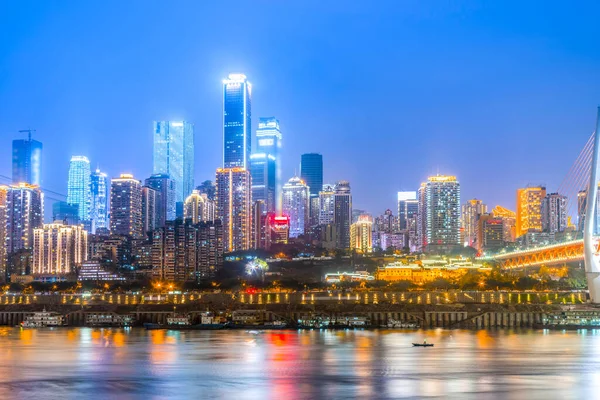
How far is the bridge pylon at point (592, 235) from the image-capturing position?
7531 centimetres

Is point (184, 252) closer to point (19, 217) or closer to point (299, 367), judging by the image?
point (19, 217)

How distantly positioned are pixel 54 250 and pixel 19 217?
1284 cm

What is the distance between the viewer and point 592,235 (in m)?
77.9

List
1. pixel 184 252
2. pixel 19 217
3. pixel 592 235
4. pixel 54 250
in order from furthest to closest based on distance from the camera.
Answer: pixel 19 217, pixel 54 250, pixel 184 252, pixel 592 235

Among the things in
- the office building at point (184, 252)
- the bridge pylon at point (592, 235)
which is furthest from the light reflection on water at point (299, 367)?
the office building at point (184, 252)

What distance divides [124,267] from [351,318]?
327ft

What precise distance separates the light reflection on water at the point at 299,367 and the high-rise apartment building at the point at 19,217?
124282mm

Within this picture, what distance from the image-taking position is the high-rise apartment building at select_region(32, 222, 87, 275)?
18250cm

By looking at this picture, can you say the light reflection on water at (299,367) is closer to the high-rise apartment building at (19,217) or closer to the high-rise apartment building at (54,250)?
the high-rise apartment building at (54,250)

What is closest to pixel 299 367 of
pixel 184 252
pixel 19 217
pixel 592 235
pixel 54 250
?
pixel 592 235

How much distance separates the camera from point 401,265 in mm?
164750

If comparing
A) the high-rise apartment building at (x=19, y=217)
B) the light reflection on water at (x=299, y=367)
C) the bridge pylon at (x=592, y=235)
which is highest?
the high-rise apartment building at (x=19, y=217)

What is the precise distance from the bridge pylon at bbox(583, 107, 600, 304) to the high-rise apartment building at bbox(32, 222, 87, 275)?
12178cm

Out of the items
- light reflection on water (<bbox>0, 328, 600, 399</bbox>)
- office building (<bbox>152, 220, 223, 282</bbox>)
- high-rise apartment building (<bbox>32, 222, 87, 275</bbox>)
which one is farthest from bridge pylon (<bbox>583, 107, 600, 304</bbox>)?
high-rise apartment building (<bbox>32, 222, 87, 275</bbox>)
